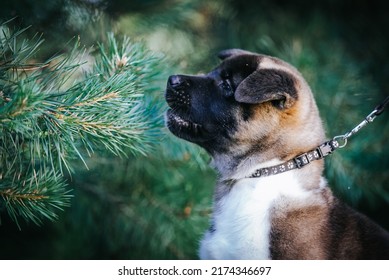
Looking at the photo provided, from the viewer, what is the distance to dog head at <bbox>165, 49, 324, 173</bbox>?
1849 mm

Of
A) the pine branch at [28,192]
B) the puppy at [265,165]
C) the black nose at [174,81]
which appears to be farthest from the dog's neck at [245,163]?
the pine branch at [28,192]

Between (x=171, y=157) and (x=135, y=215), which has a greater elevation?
(x=171, y=157)

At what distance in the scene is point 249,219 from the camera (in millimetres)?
1756

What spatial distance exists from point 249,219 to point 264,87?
1.42ft

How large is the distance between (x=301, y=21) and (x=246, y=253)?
1565 millimetres

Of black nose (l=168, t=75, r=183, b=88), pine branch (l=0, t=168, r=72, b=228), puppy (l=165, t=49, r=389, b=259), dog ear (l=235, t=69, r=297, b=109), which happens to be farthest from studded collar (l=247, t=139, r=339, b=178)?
pine branch (l=0, t=168, r=72, b=228)

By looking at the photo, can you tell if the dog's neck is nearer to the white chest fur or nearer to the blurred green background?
the white chest fur

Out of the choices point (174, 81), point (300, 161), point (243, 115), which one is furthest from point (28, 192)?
point (300, 161)

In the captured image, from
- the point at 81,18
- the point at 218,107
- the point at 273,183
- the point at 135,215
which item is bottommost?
the point at 135,215

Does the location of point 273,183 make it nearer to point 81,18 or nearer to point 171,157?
point 171,157

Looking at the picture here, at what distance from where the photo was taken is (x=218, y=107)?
189 centimetres

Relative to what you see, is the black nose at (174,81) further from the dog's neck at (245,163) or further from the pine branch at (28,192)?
the pine branch at (28,192)
